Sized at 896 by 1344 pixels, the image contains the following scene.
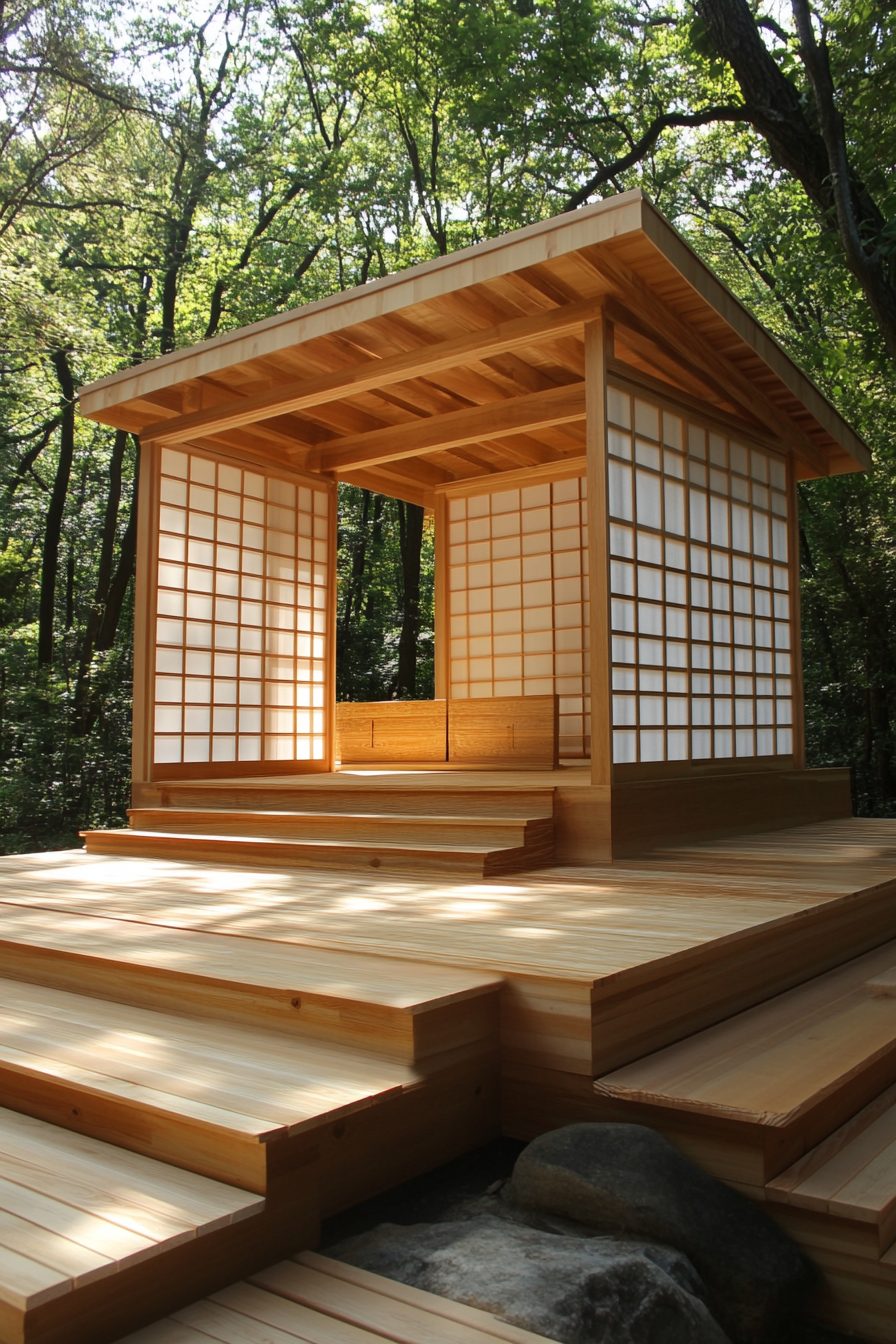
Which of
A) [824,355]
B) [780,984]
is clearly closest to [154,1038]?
[780,984]

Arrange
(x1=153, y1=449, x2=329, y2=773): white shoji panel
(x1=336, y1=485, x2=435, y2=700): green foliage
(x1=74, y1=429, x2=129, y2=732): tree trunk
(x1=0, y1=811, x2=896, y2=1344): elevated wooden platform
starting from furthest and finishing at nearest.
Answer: (x1=336, y1=485, x2=435, y2=700): green foliage
(x1=74, y1=429, x2=129, y2=732): tree trunk
(x1=153, y1=449, x2=329, y2=773): white shoji panel
(x1=0, y1=811, x2=896, y2=1344): elevated wooden platform

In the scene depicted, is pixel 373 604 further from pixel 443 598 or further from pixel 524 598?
pixel 524 598

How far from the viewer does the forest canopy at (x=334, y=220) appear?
9945mm

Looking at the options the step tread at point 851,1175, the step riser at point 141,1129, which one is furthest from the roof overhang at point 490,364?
the step riser at point 141,1129

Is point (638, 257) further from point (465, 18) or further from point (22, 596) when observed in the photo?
point (22, 596)

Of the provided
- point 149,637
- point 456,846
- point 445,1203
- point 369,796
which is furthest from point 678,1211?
point 149,637

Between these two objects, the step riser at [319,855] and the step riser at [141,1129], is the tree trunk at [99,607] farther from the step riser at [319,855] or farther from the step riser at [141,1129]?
the step riser at [141,1129]

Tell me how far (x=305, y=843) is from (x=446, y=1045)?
2465 mm

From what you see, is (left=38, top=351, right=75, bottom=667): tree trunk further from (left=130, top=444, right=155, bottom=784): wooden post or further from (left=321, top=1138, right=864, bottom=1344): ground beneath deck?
(left=321, top=1138, right=864, bottom=1344): ground beneath deck

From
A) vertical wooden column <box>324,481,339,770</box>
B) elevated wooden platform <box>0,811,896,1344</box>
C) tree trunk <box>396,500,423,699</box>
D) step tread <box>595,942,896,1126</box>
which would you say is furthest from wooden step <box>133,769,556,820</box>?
tree trunk <box>396,500,423,699</box>

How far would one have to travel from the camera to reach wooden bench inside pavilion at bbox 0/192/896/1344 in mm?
1774

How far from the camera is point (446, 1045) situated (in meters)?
2.14

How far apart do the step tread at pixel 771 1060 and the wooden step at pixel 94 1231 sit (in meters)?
0.90

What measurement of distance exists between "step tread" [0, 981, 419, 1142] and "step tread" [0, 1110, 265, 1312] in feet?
0.37
